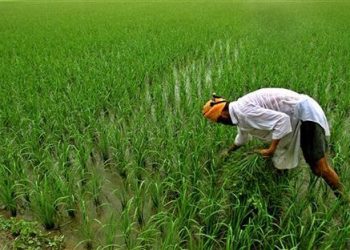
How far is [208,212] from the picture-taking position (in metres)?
2.56

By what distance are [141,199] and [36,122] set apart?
1687 mm

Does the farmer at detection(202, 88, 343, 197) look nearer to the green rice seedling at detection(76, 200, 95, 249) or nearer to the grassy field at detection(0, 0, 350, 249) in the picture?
the grassy field at detection(0, 0, 350, 249)

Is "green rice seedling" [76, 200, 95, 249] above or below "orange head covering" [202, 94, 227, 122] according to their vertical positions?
below

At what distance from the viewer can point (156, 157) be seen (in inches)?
136

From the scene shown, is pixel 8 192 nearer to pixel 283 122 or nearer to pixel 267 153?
pixel 267 153

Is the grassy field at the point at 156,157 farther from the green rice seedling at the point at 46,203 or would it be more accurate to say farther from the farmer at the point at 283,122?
the farmer at the point at 283,122

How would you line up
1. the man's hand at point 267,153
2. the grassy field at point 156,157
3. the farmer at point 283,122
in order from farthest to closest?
the man's hand at point 267,153 → the farmer at point 283,122 → the grassy field at point 156,157

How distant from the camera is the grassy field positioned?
254cm

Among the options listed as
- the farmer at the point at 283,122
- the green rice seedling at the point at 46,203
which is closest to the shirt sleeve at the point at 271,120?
the farmer at the point at 283,122

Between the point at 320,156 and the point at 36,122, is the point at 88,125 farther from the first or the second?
the point at 320,156

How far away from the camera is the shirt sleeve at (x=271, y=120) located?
8.50ft

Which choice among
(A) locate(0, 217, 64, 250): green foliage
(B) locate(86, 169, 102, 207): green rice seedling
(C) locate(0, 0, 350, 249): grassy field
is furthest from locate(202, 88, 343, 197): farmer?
(A) locate(0, 217, 64, 250): green foliage

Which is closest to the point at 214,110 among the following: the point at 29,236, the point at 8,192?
the point at 29,236

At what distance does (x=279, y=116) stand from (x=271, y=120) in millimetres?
61
